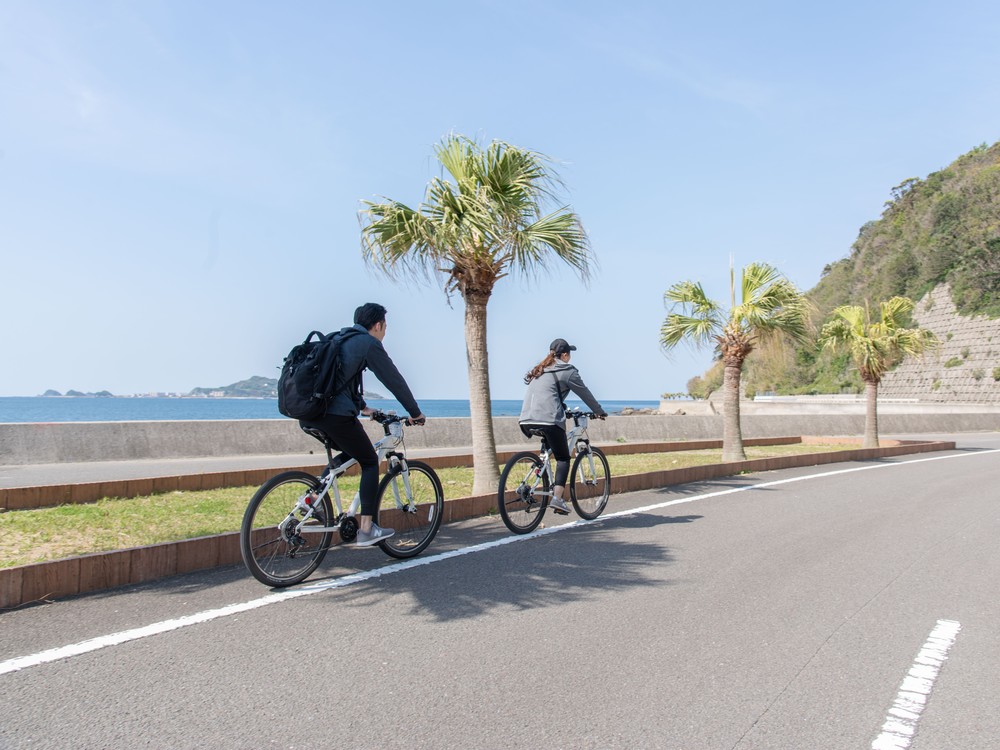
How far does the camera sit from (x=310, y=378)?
18.1 feet

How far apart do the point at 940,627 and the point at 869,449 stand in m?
16.8

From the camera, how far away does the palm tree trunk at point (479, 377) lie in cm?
1096

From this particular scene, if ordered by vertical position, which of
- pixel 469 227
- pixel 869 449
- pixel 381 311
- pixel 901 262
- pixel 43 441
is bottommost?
pixel 869 449

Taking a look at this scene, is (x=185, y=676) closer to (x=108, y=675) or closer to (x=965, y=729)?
(x=108, y=675)

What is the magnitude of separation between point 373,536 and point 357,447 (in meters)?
0.74

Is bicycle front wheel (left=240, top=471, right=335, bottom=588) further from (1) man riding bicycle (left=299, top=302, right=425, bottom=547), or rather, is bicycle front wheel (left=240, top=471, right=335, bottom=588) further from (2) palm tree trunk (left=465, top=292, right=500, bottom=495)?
(2) palm tree trunk (left=465, top=292, right=500, bottom=495)

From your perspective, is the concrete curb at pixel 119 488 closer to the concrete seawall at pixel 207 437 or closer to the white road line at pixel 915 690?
the concrete seawall at pixel 207 437

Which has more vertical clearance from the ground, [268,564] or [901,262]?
[901,262]

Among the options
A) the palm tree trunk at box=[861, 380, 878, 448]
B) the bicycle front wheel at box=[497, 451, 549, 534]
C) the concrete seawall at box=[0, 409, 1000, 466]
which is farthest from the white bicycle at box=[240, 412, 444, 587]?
the palm tree trunk at box=[861, 380, 878, 448]

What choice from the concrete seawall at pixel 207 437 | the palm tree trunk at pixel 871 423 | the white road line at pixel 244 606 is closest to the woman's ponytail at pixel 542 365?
the white road line at pixel 244 606

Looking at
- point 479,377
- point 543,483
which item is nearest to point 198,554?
point 543,483

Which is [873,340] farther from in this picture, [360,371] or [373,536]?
[360,371]

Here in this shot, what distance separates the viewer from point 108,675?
3.87m

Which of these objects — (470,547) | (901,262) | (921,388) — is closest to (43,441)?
(470,547)
